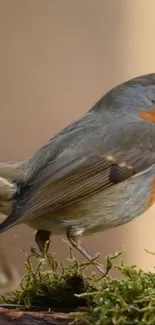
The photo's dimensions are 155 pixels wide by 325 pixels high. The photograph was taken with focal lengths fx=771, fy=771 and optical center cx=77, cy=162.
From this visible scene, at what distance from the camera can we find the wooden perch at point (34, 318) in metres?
1.34

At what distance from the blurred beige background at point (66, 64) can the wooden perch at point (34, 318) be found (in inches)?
74.5

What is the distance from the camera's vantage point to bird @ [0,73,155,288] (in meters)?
1.88

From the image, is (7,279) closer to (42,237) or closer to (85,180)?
(42,237)

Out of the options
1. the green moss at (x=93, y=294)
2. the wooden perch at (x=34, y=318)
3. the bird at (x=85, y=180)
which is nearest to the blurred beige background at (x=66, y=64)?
the bird at (x=85, y=180)

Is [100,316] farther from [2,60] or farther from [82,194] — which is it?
[2,60]

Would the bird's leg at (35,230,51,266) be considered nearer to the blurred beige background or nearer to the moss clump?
the moss clump

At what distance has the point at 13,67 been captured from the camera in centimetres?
344

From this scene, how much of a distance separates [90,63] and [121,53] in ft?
0.53

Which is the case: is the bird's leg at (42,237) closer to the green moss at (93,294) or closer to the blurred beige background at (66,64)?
the green moss at (93,294)

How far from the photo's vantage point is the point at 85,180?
194cm

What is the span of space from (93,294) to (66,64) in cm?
214

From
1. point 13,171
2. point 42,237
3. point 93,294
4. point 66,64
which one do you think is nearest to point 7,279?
point 42,237

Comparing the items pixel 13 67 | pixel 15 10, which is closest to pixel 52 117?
pixel 13 67

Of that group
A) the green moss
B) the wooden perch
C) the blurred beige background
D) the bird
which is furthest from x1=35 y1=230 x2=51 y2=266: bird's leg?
the blurred beige background
